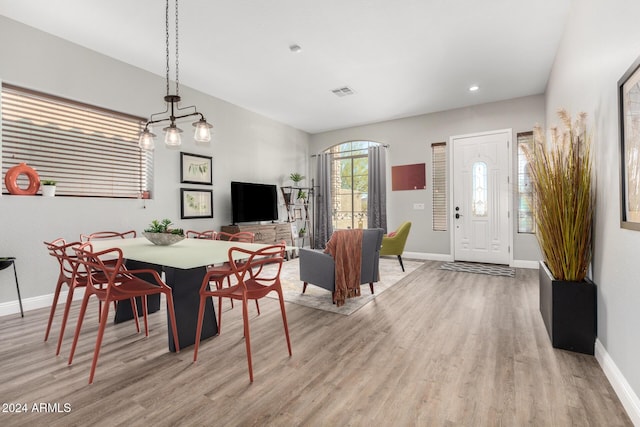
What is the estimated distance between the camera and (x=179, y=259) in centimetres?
195

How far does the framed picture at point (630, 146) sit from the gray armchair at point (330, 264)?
2.14 meters

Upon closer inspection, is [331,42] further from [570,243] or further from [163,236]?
[570,243]

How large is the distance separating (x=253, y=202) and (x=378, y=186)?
2.69m

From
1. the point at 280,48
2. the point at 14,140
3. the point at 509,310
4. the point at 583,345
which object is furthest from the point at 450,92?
the point at 14,140

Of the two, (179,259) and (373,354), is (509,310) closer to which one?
(373,354)

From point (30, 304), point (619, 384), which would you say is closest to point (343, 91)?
point (619, 384)

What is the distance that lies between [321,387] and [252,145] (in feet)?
16.3

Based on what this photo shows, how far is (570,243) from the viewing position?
2.25m

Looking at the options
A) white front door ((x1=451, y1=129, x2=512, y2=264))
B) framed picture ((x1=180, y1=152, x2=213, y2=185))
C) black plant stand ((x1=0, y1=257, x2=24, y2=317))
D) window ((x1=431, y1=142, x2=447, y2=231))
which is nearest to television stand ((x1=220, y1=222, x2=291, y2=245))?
framed picture ((x1=180, y1=152, x2=213, y2=185))

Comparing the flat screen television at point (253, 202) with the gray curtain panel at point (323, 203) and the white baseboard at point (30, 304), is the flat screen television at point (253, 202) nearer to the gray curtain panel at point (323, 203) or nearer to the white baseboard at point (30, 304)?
the gray curtain panel at point (323, 203)

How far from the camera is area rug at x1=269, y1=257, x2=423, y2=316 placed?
10.9ft

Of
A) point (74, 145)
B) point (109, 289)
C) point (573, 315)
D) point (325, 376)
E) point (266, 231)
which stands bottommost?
point (325, 376)

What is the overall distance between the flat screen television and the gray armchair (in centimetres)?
223

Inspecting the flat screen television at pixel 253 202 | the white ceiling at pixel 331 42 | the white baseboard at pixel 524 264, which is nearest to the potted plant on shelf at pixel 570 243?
the white ceiling at pixel 331 42
